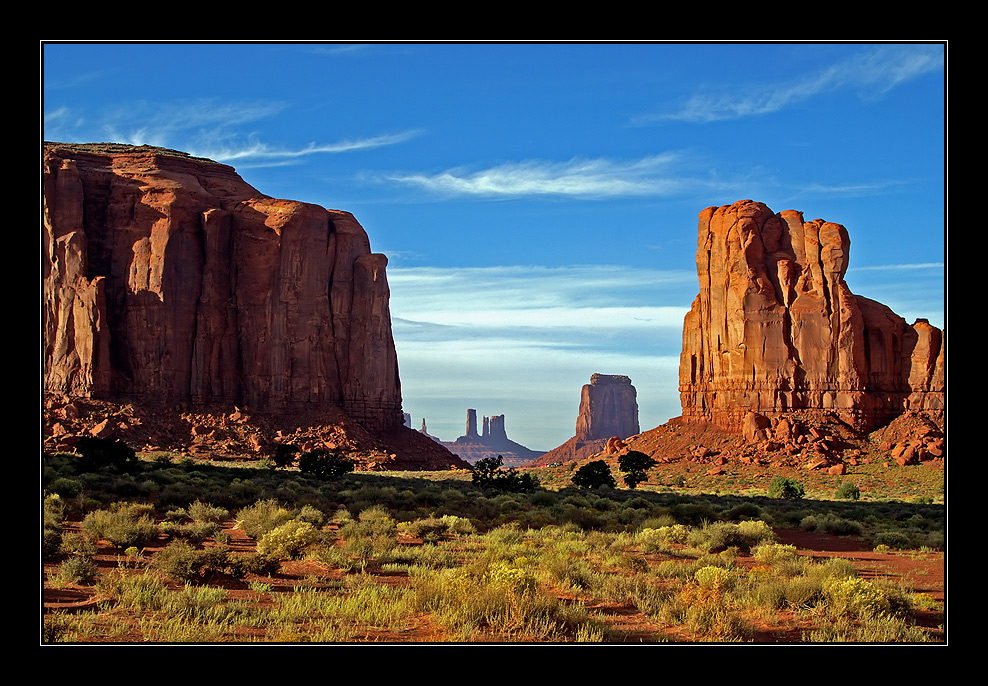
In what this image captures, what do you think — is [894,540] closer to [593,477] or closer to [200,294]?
[593,477]

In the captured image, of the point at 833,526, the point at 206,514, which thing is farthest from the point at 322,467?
the point at 833,526

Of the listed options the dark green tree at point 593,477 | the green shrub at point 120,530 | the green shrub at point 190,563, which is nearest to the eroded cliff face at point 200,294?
the dark green tree at point 593,477

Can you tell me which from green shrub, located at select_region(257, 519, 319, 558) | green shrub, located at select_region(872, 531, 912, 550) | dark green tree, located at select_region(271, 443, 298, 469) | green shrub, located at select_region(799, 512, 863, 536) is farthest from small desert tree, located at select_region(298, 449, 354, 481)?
green shrub, located at select_region(872, 531, 912, 550)

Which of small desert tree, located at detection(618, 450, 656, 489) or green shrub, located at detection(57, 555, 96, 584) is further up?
green shrub, located at detection(57, 555, 96, 584)

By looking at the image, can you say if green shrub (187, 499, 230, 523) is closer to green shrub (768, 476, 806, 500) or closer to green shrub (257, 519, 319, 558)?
green shrub (257, 519, 319, 558)

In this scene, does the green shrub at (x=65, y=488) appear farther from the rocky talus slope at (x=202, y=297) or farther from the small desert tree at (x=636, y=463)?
the rocky talus slope at (x=202, y=297)
